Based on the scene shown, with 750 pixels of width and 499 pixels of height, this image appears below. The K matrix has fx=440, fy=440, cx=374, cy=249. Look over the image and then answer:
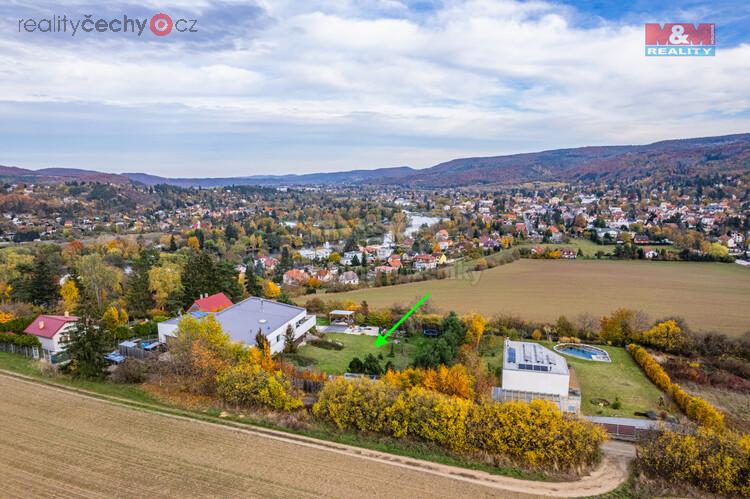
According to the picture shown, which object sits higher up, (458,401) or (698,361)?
(458,401)

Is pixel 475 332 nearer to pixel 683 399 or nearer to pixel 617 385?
pixel 617 385

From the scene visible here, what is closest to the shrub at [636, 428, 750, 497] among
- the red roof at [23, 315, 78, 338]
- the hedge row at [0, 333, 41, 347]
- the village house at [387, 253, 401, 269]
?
the red roof at [23, 315, 78, 338]

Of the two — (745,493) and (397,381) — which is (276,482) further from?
(745,493)

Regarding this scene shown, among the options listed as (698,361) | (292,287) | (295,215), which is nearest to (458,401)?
(698,361)

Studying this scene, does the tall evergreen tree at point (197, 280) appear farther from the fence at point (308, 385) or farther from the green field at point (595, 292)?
the fence at point (308, 385)

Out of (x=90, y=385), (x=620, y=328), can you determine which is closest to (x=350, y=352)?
(x=90, y=385)

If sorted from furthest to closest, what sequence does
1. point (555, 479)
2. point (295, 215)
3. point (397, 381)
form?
point (295, 215) → point (397, 381) → point (555, 479)

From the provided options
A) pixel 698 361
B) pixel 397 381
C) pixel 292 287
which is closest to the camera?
pixel 397 381
